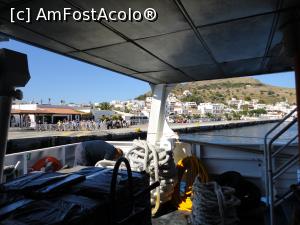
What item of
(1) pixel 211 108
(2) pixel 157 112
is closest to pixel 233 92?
(1) pixel 211 108

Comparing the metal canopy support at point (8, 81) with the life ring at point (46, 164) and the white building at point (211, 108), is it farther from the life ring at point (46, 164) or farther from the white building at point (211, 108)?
the white building at point (211, 108)

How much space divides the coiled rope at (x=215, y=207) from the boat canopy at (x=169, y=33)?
192 centimetres

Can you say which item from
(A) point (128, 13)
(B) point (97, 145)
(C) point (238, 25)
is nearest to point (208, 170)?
(B) point (97, 145)

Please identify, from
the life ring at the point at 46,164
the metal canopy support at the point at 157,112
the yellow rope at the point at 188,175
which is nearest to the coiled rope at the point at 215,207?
the yellow rope at the point at 188,175

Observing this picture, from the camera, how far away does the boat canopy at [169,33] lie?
2.18m

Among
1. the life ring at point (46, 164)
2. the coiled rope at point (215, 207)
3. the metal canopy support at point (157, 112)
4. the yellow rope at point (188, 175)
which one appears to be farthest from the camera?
the metal canopy support at point (157, 112)

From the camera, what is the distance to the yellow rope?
4781 millimetres

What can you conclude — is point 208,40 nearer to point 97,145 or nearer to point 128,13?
point 128,13

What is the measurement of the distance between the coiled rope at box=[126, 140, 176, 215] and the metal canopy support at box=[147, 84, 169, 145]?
4.73 ft

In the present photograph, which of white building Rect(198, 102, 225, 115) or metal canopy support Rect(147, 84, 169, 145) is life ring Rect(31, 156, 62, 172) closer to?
metal canopy support Rect(147, 84, 169, 145)

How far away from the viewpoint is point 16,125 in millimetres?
38656

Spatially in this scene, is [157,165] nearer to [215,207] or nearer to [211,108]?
[215,207]

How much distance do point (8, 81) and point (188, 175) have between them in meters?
3.82

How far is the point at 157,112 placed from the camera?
621 centimetres
